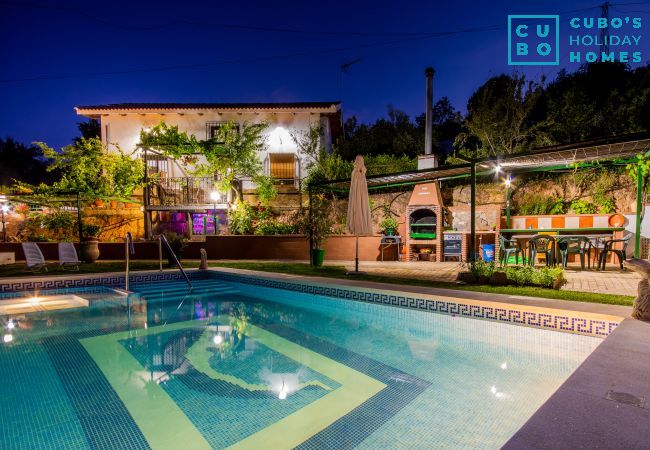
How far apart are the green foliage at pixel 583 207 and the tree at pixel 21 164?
1463 inches

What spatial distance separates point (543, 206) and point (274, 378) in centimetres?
1251

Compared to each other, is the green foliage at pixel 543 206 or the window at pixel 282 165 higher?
the window at pixel 282 165

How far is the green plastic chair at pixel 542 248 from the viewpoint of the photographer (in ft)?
27.0

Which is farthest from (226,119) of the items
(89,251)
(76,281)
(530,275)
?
(530,275)

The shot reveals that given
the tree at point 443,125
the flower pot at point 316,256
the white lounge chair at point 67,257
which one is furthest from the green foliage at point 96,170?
the tree at point 443,125

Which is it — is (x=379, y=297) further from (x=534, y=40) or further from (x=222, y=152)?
(x=534, y=40)

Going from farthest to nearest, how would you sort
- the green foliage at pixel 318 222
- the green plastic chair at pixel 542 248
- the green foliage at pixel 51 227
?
the green foliage at pixel 51 227 → the green foliage at pixel 318 222 → the green plastic chair at pixel 542 248

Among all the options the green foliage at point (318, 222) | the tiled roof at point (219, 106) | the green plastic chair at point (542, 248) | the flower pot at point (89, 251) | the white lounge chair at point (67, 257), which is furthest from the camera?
the tiled roof at point (219, 106)

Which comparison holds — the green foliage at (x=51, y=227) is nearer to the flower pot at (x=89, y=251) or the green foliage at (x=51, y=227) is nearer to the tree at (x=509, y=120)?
the flower pot at (x=89, y=251)

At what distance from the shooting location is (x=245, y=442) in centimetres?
235

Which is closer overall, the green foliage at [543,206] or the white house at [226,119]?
the green foliage at [543,206]

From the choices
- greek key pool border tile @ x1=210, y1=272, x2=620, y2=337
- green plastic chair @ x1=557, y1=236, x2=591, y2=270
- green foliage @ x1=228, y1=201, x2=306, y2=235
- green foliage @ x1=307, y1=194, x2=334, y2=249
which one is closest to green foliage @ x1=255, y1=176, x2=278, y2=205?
green foliage @ x1=228, y1=201, x2=306, y2=235

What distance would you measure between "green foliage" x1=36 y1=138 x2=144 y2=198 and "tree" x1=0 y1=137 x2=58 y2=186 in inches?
751

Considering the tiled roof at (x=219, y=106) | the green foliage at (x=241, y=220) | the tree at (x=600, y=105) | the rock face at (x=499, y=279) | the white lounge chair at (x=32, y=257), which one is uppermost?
the tiled roof at (x=219, y=106)
